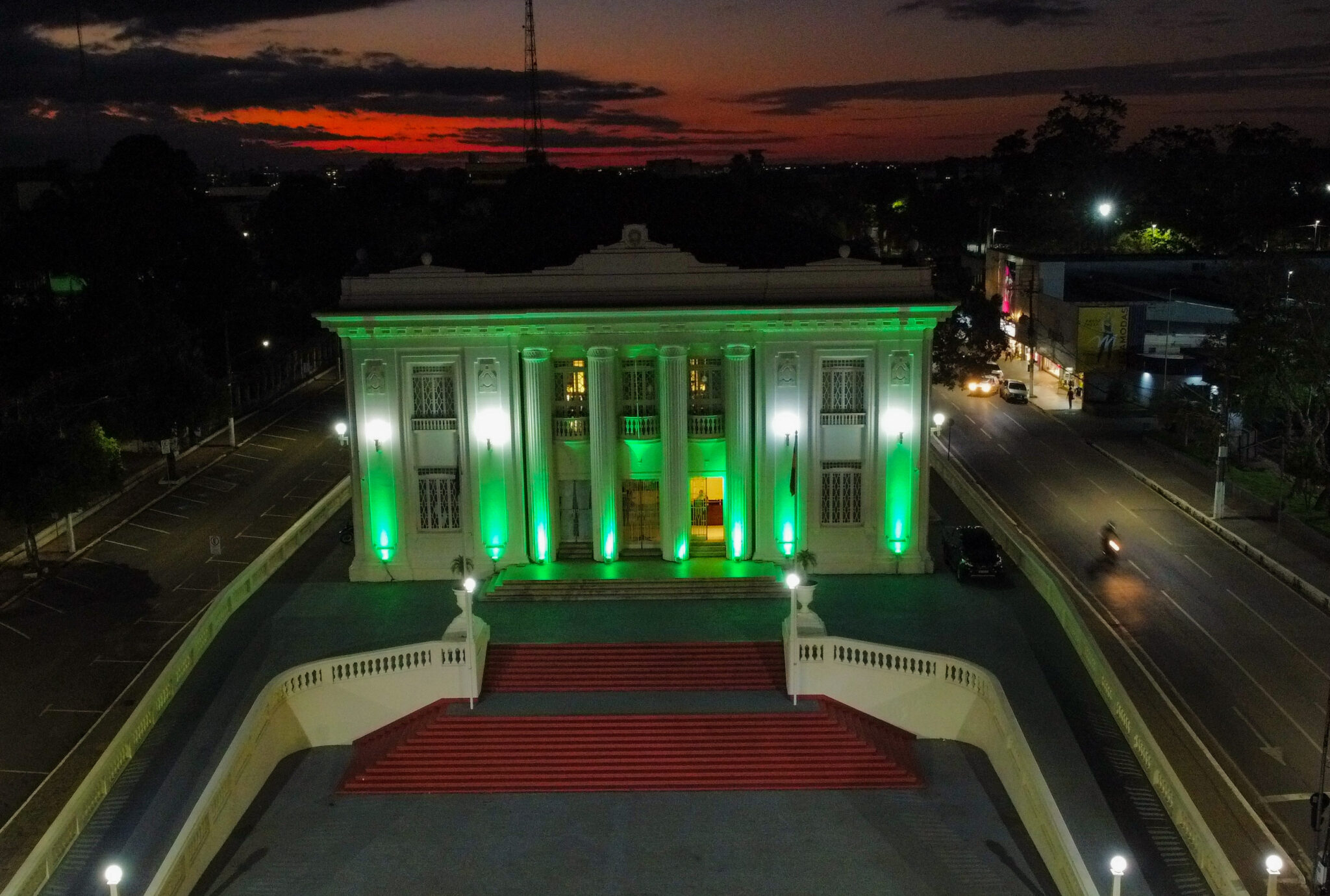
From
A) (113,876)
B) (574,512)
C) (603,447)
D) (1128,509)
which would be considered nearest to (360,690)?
(113,876)

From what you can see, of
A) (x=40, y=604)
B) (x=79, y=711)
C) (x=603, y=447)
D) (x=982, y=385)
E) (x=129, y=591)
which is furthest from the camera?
(x=982, y=385)

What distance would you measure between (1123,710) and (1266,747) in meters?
3.60

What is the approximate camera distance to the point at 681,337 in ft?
108

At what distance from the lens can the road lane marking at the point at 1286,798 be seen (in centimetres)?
2367

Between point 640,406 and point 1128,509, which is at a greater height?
point 640,406

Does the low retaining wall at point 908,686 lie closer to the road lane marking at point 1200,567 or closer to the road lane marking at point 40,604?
the road lane marking at point 1200,567

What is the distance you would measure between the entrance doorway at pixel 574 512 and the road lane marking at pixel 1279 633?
60.2 ft

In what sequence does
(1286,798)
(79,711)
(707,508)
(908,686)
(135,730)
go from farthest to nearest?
1. (707,508)
2. (79,711)
3. (908,686)
4. (135,730)
5. (1286,798)

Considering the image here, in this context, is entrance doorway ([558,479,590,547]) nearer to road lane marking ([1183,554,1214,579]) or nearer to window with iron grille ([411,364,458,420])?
window with iron grille ([411,364,458,420])

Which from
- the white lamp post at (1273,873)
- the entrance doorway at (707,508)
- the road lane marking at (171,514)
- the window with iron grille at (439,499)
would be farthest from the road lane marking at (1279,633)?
the road lane marking at (171,514)

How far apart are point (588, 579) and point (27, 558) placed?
20.7 metres

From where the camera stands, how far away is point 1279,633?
1272 inches

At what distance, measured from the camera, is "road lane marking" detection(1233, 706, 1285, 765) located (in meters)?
25.4

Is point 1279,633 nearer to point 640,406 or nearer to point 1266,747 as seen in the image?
point 1266,747
